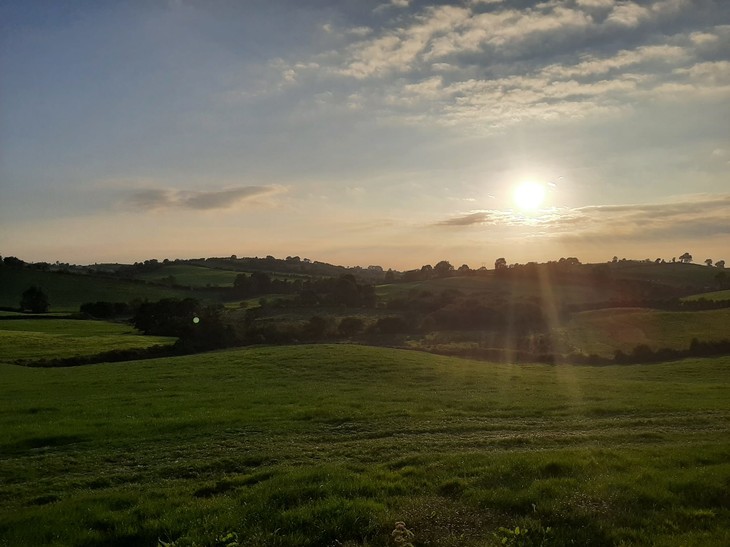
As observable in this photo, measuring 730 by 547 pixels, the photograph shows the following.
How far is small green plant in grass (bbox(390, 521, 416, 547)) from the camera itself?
8391 millimetres

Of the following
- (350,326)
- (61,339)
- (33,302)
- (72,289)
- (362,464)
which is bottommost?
(61,339)

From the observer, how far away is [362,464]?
1412 centimetres

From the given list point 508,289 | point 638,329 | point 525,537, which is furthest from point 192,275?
point 525,537

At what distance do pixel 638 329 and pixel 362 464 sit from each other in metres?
71.5

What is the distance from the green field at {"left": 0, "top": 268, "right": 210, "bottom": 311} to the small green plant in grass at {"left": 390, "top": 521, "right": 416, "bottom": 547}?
11786 centimetres

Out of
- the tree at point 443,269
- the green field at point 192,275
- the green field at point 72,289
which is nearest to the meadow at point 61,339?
the green field at point 72,289

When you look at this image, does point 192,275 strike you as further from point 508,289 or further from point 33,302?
point 508,289

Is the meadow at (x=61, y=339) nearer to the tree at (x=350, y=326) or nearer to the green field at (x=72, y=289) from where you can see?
the tree at (x=350, y=326)

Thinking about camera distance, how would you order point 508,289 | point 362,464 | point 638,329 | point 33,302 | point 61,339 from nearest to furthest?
point 362,464 → point 61,339 → point 638,329 → point 33,302 → point 508,289

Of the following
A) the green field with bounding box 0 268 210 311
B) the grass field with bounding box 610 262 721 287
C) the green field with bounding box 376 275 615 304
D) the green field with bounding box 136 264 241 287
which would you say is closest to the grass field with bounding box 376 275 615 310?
the green field with bounding box 376 275 615 304

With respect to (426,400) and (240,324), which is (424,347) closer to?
(240,324)

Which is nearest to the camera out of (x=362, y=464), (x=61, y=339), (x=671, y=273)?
(x=362, y=464)

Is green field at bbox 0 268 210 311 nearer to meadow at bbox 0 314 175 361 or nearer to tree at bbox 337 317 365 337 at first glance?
meadow at bbox 0 314 175 361

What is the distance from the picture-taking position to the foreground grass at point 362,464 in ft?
30.8
